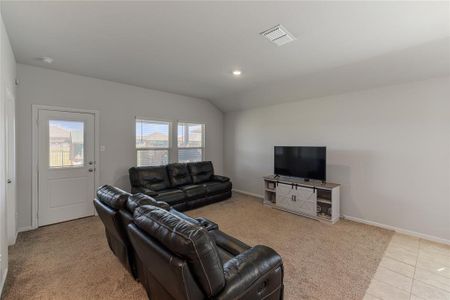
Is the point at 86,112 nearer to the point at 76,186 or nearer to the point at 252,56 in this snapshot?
the point at 76,186

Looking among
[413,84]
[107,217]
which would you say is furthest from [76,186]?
[413,84]

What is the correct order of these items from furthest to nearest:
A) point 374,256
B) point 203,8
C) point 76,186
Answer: point 76,186 < point 374,256 < point 203,8

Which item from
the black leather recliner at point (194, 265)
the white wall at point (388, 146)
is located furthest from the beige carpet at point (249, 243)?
the black leather recliner at point (194, 265)

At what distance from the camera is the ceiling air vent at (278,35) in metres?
2.23

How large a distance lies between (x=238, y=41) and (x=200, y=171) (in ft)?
11.1

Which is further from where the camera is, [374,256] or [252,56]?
[252,56]

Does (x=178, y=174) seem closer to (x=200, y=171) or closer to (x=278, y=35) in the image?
(x=200, y=171)

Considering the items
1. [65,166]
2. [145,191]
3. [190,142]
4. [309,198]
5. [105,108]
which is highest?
[105,108]

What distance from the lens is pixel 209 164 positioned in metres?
5.60

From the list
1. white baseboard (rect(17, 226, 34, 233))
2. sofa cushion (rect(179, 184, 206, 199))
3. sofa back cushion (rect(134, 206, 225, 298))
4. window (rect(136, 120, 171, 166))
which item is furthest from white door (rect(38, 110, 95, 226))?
sofa back cushion (rect(134, 206, 225, 298))

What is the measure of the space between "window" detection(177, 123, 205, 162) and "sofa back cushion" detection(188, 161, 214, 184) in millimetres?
498

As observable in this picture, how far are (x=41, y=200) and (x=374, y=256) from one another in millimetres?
5105

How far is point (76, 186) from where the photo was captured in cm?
393

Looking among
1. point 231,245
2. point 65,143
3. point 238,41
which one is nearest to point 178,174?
point 65,143
